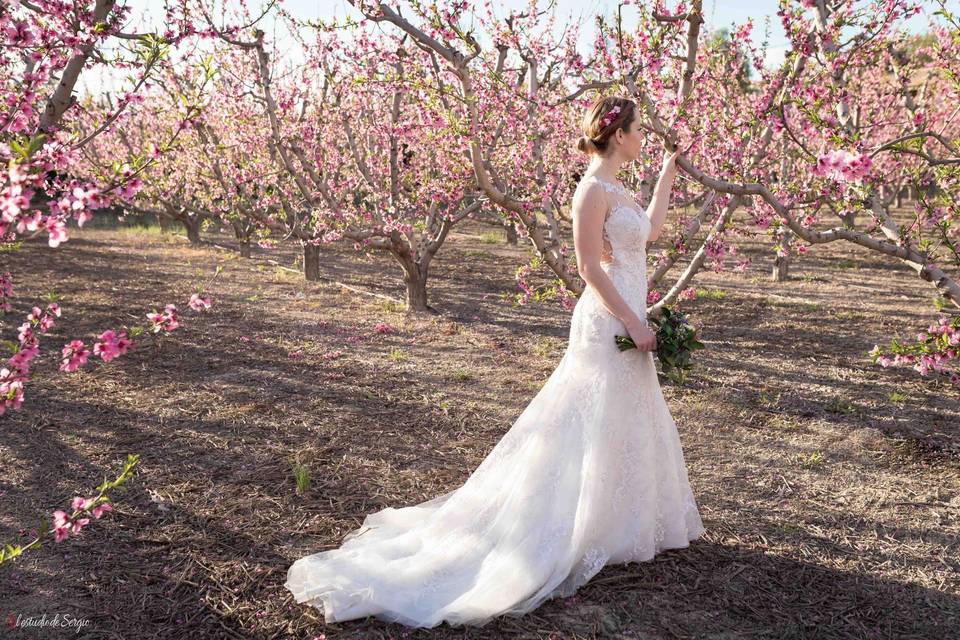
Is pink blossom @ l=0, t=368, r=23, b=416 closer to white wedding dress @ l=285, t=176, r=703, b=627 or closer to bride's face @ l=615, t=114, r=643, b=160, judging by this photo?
white wedding dress @ l=285, t=176, r=703, b=627

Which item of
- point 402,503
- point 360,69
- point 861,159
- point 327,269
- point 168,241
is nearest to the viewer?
point 861,159

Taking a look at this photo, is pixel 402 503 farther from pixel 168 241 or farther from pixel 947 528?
pixel 168 241

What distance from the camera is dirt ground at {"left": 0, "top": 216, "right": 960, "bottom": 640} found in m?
3.27

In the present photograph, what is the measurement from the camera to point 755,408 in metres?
6.19

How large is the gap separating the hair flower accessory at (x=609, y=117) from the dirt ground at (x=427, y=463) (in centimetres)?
229

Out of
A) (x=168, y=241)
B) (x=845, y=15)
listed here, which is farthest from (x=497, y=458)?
(x=168, y=241)

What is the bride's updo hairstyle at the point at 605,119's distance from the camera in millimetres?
3355

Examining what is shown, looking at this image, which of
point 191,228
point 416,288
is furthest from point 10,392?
point 191,228

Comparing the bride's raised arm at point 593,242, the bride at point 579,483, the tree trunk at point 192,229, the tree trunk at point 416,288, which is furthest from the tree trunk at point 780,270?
the tree trunk at point 192,229

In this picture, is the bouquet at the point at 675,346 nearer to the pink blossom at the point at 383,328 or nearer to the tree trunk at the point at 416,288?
the pink blossom at the point at 383,328

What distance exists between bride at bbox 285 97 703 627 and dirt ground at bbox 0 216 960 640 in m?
0.15

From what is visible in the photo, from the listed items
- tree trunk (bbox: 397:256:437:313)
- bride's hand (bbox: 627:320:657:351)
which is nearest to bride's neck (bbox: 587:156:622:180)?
bride's hand (bbox: 627:320:657:351)

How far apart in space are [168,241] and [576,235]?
61.8ft

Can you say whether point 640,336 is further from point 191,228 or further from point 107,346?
point 191,228
